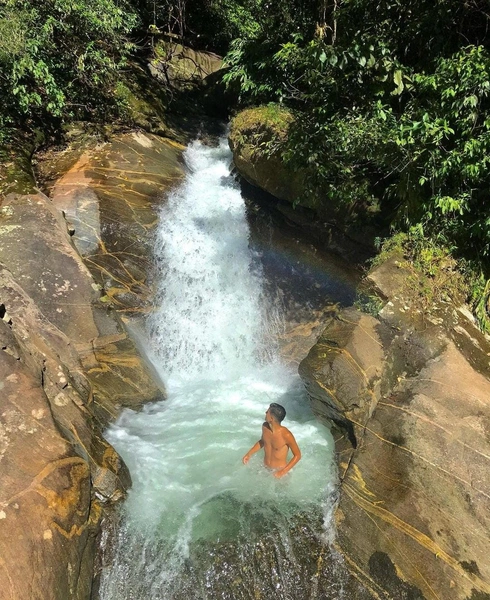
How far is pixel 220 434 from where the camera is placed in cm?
656

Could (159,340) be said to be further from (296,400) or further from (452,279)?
(452,279)

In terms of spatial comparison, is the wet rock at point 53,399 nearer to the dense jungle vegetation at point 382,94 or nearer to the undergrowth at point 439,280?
the dense jungle vegetation at point 382,94

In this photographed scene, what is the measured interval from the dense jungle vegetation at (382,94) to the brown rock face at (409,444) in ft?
4.07

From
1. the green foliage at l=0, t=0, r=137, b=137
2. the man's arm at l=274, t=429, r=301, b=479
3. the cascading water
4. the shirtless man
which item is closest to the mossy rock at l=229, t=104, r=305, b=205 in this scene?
the cascading water

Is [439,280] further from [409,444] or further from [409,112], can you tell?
[409,444]

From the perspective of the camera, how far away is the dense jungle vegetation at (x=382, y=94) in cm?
560

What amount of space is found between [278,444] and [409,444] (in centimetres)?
162

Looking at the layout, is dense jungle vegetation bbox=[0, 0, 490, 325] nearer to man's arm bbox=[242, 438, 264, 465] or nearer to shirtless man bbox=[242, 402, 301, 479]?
shirtless man bbox=[242, 402, 301, 479]

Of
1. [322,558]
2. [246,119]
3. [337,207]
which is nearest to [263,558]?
[322,558]

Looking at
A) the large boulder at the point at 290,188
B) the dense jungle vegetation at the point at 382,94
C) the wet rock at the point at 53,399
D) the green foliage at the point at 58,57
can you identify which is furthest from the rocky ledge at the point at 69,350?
the dense jungle vegetation at the point at 382,94

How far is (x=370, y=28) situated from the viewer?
6.30m

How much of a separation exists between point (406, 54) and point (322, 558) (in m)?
7.08

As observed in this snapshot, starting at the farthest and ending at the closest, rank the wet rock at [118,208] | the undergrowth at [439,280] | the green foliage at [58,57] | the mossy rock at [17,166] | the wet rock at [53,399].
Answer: the green foliage at [58,57], the mossy rock at [17,166], the wet rock at [118,208], the undergrowth at [439,280], the wet rock at [53,399]

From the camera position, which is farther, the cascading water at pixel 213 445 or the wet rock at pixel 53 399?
the cascading water at pixel 213 445
